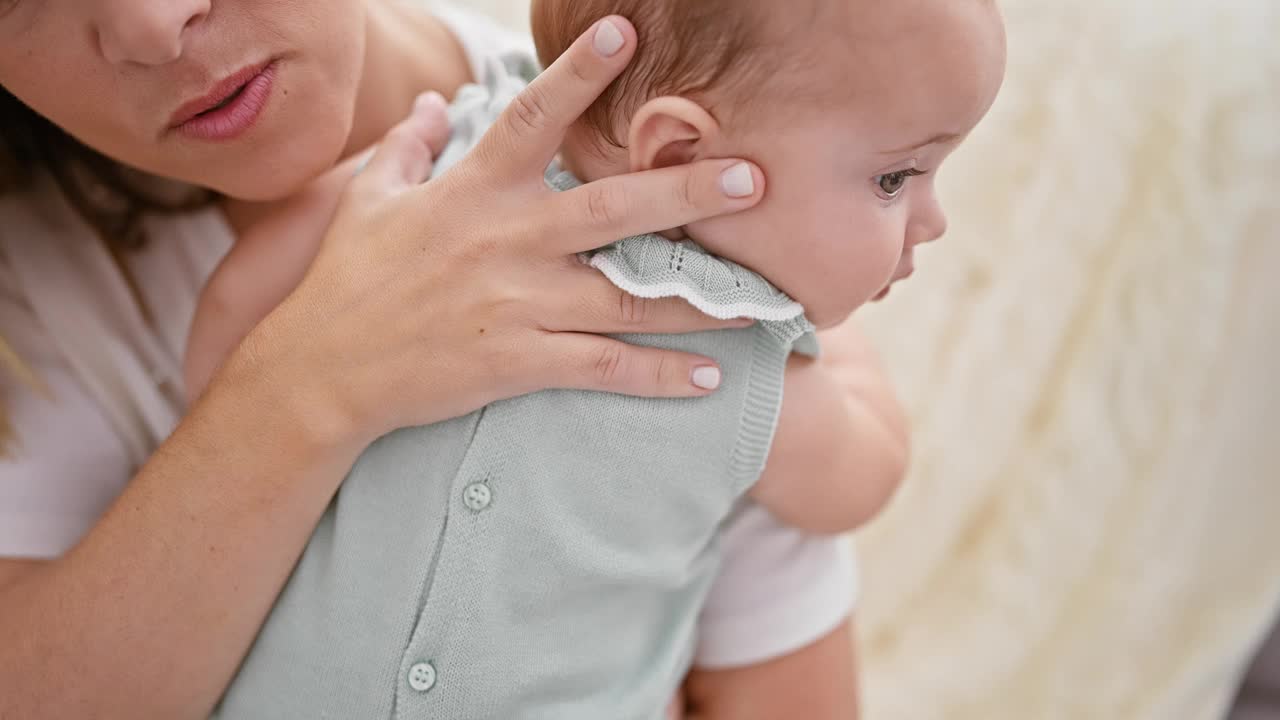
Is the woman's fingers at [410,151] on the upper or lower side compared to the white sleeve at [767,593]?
upper

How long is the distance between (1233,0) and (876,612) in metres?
1.12

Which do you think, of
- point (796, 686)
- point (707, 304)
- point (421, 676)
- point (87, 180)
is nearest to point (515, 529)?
point (421, 676)

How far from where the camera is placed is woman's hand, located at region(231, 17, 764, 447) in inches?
36.6

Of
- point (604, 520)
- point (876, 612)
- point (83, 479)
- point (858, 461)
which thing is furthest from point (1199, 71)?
point (83, 479)

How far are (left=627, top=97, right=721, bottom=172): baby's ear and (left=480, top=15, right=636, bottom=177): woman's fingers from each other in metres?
0.04

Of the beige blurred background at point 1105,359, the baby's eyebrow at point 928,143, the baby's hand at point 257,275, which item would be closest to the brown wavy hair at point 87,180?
the baby's hand at point 257,275

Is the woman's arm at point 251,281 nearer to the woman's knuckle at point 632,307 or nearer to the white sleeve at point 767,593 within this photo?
the woman's knuckle at point 632,307

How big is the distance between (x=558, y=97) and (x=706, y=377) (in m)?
0.26

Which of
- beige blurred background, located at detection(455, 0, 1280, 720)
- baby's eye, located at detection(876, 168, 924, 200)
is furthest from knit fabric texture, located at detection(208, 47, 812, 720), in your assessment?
beige blurred background, located at detection(455, 0, 1280, 720)

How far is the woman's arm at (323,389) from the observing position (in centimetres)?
94

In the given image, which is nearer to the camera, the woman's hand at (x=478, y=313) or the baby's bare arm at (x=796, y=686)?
the woman's hand at (x=478, y=313)

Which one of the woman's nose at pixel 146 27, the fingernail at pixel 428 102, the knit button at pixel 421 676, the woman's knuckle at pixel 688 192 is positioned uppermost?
the woman's nose at pixel 146 27

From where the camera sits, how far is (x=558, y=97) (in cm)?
88

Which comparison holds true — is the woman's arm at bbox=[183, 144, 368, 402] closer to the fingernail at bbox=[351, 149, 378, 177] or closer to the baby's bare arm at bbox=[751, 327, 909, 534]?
the fingernail at bbox=[351, 149, 378, 177]
